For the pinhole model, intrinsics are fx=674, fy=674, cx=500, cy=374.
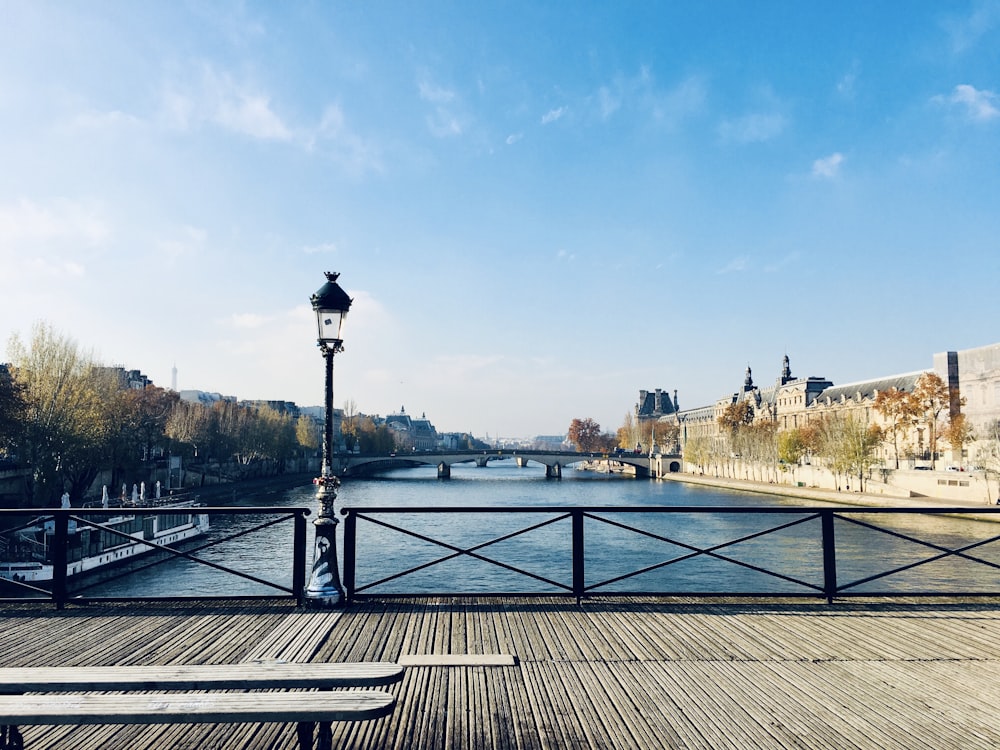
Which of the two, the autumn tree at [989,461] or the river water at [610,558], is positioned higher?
the autumn tree at [989,461]

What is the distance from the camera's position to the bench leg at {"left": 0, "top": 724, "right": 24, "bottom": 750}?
4.02 metres

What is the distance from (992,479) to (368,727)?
55502 millimetres

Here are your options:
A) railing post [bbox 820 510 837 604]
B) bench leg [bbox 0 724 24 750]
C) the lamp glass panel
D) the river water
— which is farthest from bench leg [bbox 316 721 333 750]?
the river water

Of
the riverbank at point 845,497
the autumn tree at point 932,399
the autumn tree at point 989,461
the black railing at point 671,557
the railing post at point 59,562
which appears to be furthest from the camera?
the autumn tree at point 932,399

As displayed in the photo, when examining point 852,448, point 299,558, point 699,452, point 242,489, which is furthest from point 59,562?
point 699,452

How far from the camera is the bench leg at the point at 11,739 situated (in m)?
4.02

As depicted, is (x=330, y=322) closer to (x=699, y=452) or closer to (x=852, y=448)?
(x=852, y=448)

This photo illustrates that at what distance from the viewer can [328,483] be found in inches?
327

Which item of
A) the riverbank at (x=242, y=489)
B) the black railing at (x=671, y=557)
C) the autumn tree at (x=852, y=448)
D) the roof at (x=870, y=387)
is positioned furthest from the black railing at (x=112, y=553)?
the roof at (x=870, y=387)

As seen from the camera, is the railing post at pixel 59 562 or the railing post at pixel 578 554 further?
the railing post at pixel 578 554

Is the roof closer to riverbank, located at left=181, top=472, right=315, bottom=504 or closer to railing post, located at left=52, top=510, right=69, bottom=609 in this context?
riverbank, located at left=181, top=472, right=315, bottom=504

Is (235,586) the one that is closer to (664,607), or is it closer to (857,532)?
(664,607)

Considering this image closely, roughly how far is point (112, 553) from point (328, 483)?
27991 millimetres

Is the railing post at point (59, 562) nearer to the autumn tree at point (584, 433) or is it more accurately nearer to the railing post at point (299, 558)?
the railing post at point (299, 558)
